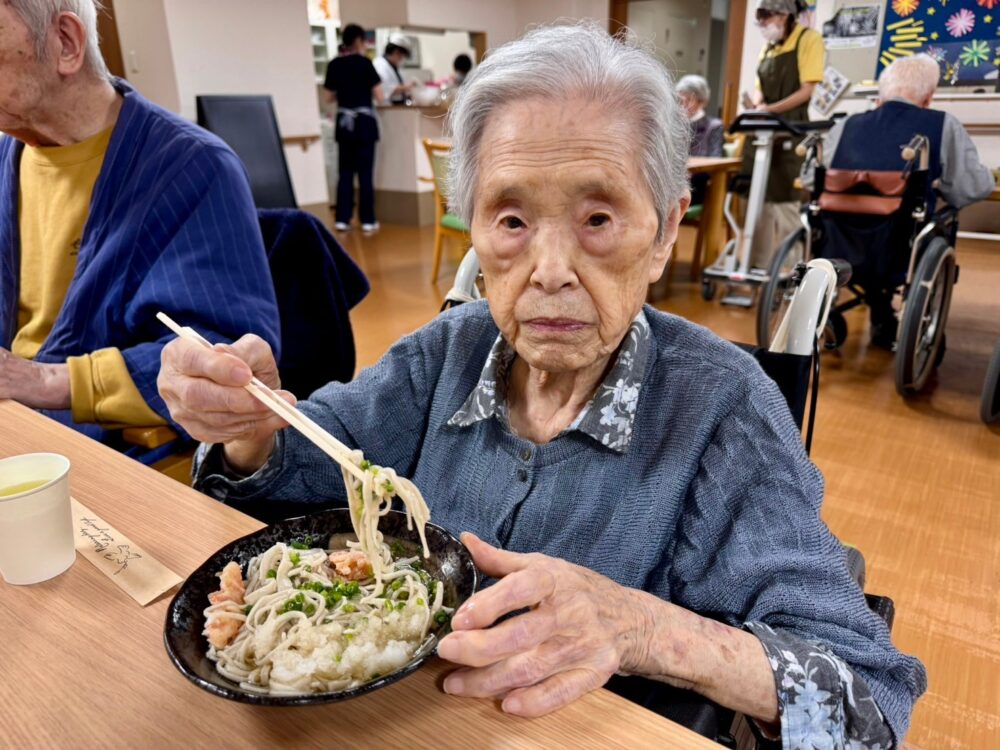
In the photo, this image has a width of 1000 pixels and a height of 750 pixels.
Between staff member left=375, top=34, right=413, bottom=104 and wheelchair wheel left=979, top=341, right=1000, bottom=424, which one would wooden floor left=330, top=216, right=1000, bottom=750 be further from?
staff member left=375, top=34, right=413, bottom=104

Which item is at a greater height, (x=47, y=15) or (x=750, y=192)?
(x=47, y=15)

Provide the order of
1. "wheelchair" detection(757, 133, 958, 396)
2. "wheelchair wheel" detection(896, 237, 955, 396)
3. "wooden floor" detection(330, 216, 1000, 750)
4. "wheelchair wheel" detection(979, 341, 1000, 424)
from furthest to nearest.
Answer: "wheelchair" detection(757, 133, 958, 396)
"wheelchair wheel" detection(896, 237, 955, 396)
"wheelchair wheel" detection(979, 341, 1000, 424)
"wooden floor" detection(330, 216, 1000, 750)

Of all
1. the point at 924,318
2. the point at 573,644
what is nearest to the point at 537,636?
the point at 573,644

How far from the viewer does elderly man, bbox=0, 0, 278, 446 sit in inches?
50.9

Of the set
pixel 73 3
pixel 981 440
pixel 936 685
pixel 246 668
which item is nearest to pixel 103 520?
pixel 246 668

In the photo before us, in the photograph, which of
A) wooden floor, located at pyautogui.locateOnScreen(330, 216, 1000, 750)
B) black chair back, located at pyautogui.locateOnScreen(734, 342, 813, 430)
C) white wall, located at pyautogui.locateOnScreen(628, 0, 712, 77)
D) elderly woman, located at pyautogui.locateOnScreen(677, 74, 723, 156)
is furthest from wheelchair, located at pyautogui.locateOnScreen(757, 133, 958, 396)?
white wall, located at pyautogui.locateOnScreen(628, 0, 712, 77)

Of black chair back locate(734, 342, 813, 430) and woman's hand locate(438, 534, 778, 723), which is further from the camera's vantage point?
black chair back locate(734, 342, 813, 430)

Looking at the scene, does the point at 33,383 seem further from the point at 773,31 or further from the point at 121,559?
the point at 773,31

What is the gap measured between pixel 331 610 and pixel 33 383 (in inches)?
36.2

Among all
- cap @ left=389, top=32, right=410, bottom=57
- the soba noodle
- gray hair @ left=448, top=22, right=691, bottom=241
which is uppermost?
cap @ left=389, top=32, right=410, bottom=57

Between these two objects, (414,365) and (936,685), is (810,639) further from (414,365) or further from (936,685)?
(936,685)

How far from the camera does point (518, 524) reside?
985mm

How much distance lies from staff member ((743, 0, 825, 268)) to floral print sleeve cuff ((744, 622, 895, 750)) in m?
4.56

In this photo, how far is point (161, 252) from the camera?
1.42 meters
